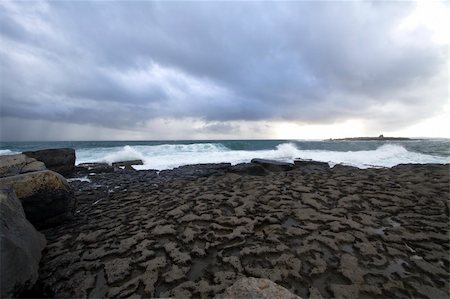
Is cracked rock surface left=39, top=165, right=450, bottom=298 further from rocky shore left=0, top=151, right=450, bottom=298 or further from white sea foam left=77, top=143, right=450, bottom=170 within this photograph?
white sea foam left=77, top=143, right=450, bottom=170

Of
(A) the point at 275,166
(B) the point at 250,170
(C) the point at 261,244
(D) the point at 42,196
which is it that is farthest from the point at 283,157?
(D) the point at 42,196

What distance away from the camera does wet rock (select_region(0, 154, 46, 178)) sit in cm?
826

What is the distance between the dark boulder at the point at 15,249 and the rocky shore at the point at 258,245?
0.88ft

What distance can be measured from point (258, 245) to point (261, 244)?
0.07 m

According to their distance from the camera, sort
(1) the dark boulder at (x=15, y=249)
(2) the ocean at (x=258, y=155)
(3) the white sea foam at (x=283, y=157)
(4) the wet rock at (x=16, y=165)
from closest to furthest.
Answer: (1) the dark boulder at (x=15, y=249) < (4) the wet rock at (x=16, y=165) < (3) the white sea foam at (x=283, y=157) < (2) the ocean at (x=258, y=155)

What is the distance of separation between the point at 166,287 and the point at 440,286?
3.99 metres

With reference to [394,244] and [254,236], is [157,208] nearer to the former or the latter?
[254,236]

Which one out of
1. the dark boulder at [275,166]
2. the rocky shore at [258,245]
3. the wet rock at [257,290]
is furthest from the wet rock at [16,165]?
the dark boulder at [275,166]

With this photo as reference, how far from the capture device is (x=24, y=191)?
18.1 feet

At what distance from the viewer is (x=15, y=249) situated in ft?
11.4

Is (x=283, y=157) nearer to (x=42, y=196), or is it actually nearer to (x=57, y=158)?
(x=57, y=158)

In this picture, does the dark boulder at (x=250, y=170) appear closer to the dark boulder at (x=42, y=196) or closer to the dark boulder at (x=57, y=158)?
the dark boulder at (x=42, y=196)

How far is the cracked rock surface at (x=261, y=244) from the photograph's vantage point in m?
3.64

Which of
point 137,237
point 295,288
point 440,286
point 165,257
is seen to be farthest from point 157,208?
point 440,286
